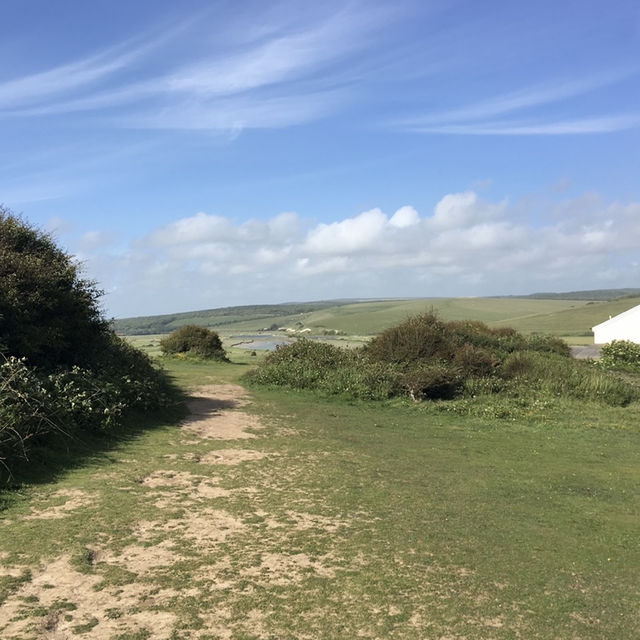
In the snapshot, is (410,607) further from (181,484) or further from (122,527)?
(181,484)

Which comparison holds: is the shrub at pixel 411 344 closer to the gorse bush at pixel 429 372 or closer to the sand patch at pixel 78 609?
the gorse bush at pixel 429 372

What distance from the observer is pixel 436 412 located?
1605 cm

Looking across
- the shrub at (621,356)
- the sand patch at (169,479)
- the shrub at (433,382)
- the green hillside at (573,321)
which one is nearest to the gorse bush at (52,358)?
the sand patch at (169,479)

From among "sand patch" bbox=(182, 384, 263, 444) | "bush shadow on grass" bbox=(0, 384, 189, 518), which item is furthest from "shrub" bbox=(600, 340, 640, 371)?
"bush shadow on grass" bbox=(0, 384, 189, 518)

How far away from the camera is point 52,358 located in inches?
516

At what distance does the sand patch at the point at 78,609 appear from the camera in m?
3.84

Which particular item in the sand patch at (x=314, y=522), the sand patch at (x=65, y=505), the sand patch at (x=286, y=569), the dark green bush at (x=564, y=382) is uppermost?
the sand patch at (x=65, y=505)

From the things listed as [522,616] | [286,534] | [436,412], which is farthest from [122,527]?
[436,412]

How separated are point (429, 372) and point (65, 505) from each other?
41.1 ft

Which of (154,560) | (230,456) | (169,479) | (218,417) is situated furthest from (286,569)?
(218,417)

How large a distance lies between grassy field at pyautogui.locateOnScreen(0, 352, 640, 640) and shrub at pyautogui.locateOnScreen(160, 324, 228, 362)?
65.6 ft

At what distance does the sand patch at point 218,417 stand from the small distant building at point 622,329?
30.5 meters

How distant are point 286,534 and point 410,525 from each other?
1.42 m

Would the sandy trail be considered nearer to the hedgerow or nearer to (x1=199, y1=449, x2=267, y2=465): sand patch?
(x1=199, y1=449, x2=267, y2=465): sand patch
